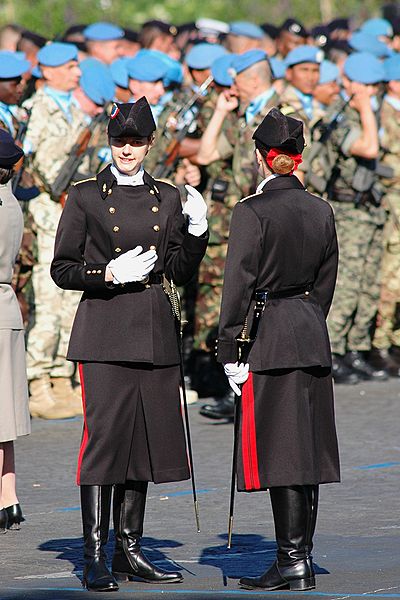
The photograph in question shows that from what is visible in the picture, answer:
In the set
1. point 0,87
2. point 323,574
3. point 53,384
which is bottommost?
point 53,384

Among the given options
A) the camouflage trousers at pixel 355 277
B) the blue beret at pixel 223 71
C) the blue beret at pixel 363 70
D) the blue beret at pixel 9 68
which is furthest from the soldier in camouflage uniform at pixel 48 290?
the blue beret at pixel 363 70

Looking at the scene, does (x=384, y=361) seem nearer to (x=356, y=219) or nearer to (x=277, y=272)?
(x=356, y=219)

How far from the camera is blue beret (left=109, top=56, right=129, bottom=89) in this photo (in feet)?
44.6

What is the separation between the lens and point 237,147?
11.8 metres

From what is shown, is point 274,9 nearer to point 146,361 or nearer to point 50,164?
point 50,164

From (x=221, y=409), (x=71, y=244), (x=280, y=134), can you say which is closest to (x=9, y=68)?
(x=221, y=409)

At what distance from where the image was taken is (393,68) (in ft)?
46.2

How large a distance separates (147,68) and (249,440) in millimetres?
6441

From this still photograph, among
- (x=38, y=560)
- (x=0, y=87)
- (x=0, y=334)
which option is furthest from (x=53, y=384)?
(x=38, y=560)

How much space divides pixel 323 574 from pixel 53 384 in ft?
18.7

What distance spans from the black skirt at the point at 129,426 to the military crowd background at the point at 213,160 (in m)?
4.06

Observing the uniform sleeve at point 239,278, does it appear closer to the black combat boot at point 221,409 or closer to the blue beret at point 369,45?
the black combat boot at point 221,409

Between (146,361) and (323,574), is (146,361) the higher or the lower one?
the higher one

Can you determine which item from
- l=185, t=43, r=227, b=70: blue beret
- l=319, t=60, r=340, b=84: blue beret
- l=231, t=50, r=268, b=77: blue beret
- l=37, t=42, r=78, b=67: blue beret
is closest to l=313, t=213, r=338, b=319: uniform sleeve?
l=231, t=50, r=268, b=77: blue beret
